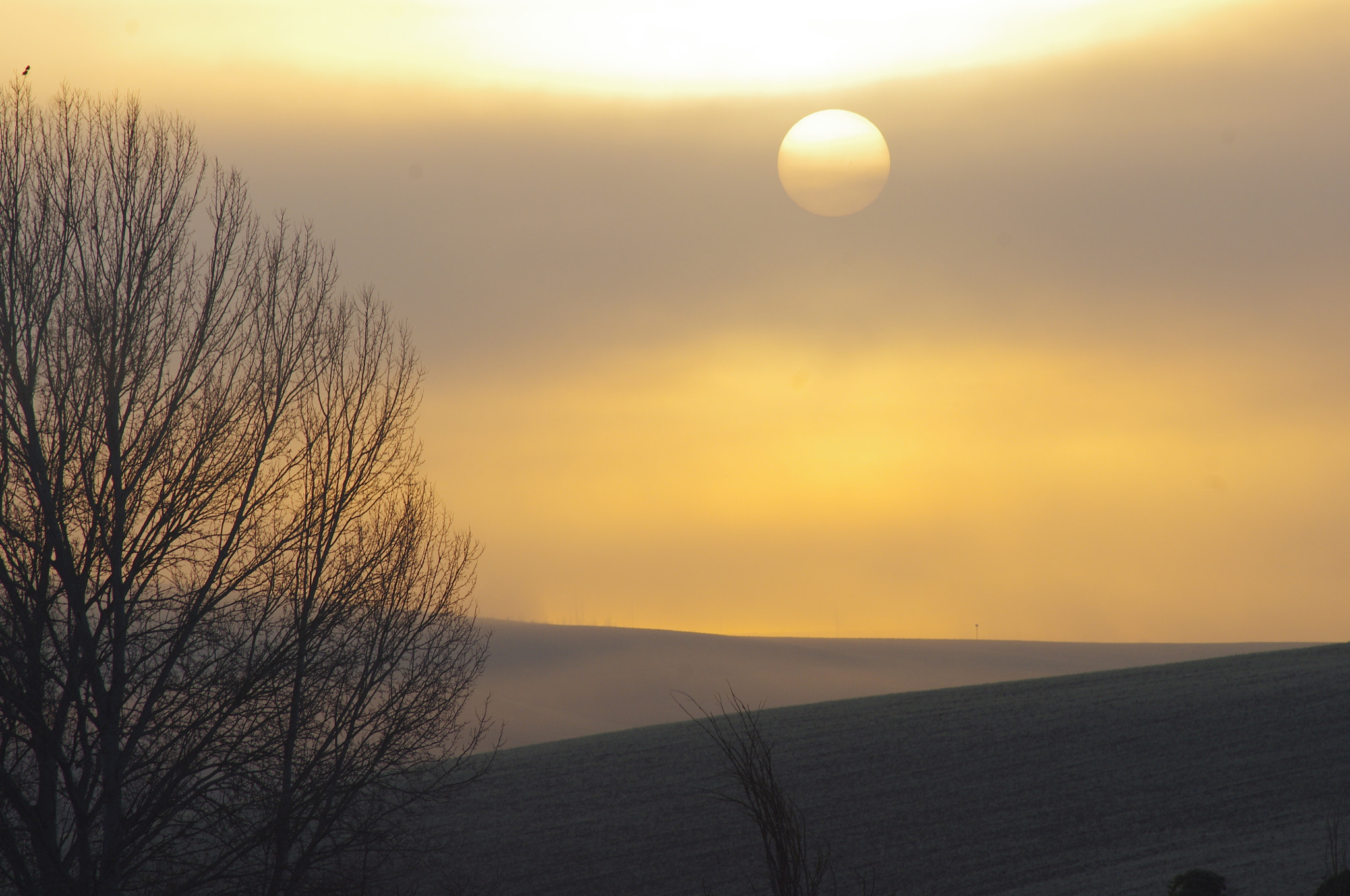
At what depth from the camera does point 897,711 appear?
41.4 meters

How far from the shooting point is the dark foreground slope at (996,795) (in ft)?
71.1

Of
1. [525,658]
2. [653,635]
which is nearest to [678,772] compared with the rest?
[525,658]

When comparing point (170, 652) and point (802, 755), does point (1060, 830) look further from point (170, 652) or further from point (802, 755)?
point (170, 652)

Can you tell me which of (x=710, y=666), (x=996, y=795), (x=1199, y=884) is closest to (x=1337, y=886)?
(x=1199, y=884)

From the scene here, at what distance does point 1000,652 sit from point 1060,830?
13450cm

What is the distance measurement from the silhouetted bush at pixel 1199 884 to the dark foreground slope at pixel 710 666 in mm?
96648

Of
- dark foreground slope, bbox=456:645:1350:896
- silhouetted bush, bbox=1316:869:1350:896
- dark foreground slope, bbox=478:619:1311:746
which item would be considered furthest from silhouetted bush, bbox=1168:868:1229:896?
dark foreground slope, bbox=478:619:1311:746

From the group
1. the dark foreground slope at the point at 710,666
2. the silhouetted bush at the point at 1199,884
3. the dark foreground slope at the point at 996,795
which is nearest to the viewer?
the silhouetted bush at the point at 1199,884

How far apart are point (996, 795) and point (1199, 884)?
43.4 feet

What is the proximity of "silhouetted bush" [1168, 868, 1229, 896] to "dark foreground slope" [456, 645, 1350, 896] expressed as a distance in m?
0.25

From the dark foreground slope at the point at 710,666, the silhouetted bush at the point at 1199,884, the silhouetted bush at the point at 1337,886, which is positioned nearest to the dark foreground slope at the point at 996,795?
the silhouetted bush at the point at 1199,884

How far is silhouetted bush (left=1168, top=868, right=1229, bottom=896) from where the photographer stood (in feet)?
49.7

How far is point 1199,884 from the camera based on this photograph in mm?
15344

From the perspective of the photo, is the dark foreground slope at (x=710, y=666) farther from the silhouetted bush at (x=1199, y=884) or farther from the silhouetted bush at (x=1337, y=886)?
the silhouetted bush at (x=1337, y=886)
